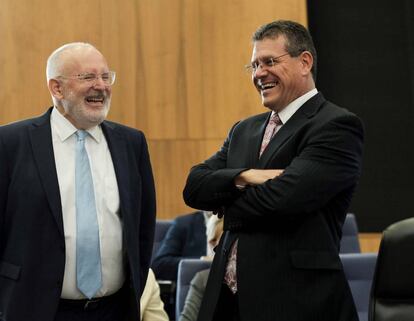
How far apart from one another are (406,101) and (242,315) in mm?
4212

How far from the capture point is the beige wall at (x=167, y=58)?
620cm

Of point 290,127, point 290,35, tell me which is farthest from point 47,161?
point 290,35

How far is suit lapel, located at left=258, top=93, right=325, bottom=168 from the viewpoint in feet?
8.56

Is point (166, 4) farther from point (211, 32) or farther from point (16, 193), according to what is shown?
point (16, 193)

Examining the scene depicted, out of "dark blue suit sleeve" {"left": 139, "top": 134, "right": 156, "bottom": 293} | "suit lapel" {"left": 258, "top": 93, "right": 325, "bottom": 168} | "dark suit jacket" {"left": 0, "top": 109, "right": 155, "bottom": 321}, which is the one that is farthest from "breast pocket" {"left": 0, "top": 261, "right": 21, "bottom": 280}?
"suit lapel" {"left": 258, "top": 93, "right": 325, "bottom": 168}

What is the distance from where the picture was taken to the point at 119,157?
9.58ft

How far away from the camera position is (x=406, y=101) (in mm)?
6227

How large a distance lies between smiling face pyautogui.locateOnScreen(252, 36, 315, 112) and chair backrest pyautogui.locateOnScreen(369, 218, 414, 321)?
29.1 inches

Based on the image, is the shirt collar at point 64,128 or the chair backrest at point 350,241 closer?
the shirt collar at point 64,128

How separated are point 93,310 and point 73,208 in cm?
39

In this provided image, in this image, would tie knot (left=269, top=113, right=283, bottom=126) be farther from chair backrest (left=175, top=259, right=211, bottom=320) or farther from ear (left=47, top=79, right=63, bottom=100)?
chair backrest (left=175, top=259, right=211, bottom=320)

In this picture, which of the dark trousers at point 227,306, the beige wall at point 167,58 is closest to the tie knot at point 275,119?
the dark trousers at point 227,306

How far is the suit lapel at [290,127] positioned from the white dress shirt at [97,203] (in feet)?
2.03

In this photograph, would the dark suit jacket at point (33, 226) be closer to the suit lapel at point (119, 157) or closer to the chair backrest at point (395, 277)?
the suit lapel at point (119, 157)
